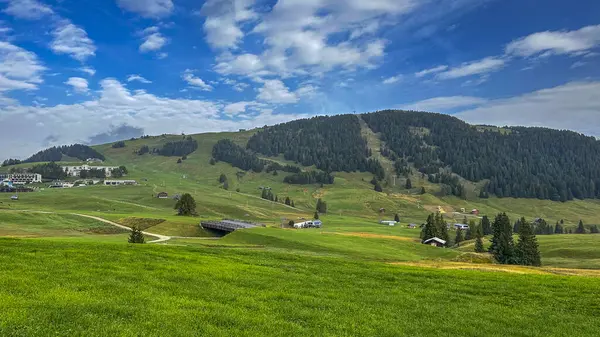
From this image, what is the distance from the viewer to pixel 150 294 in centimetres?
1955

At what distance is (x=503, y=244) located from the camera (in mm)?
94688

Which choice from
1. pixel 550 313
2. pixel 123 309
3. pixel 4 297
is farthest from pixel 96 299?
pixel 550 313

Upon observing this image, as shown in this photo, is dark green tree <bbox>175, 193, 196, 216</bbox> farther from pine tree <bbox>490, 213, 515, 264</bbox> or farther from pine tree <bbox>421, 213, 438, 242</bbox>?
pine tree <bbox>490, 213, 515, 264</bbox>

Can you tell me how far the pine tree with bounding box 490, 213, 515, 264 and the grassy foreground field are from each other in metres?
67.9

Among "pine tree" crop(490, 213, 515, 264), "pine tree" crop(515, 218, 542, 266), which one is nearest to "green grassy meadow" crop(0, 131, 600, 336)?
"pine tree" crop(490, 213, 515, 264)

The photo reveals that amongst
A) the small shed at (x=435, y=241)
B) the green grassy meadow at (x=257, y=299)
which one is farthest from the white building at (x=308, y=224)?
the green grassy meadow at (x=257, y=299)

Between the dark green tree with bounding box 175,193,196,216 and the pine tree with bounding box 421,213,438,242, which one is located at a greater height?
the dark green tree with bounding box 175,193,196,216

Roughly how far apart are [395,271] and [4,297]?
1016 inches

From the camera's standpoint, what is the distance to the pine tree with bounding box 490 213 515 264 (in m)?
92.9

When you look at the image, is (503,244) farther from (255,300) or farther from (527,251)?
(255,300)

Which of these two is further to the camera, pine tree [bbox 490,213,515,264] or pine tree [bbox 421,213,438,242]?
pine tree [bbox 421,213,438,242]

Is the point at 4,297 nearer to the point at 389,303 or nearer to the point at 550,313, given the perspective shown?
the point at 389,303

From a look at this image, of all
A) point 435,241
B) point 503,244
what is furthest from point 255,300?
point 435,241

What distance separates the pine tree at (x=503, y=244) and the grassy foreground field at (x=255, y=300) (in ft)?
223
